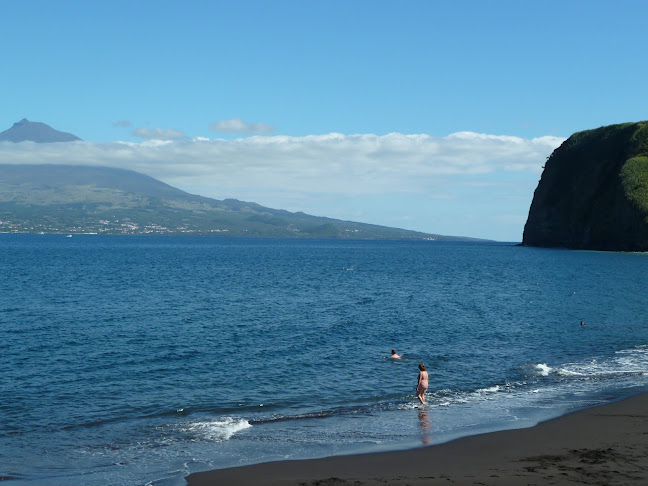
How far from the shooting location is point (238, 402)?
91.9 ft

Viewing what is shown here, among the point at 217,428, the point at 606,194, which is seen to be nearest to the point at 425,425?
the point at 217,428

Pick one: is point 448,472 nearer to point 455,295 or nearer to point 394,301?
point 394,301

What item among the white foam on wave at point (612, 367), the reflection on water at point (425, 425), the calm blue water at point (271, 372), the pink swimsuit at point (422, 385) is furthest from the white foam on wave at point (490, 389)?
the white foam on wave at point (612, 367)

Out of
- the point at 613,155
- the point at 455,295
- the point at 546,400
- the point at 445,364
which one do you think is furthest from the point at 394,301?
the point at 613,155

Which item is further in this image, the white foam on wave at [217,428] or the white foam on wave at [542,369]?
the white foam on wave at [542,369]

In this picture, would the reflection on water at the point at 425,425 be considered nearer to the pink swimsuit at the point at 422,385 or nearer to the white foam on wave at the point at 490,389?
the pink swimsuit at the point at 422,385

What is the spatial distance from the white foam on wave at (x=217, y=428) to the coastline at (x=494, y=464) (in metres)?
4.20

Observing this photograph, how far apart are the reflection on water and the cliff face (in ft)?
481

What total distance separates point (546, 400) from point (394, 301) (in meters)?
41.8

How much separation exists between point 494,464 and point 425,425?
5.86m

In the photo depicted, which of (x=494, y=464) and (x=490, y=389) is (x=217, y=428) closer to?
(x=494, y=464)

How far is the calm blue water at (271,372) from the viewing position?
71.6 ft

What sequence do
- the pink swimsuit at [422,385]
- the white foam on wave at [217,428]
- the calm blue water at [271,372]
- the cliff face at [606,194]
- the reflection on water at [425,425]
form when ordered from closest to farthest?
the calm blue water at [271,372] → the reflection on water at [425,425] → the white foam on wave at [217,428] → the pink swimsuit at [422,385] → the cliff face at [606,194]

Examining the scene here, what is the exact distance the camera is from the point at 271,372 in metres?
33.7
